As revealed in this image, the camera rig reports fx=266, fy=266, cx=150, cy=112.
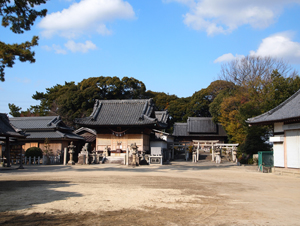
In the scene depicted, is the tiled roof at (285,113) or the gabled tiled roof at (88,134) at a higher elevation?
the tiled roof at (285,113)

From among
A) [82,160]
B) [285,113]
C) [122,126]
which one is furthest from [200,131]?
[285,113]

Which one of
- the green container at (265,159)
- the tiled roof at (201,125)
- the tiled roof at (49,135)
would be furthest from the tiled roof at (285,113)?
the tiled roof at (201,125)

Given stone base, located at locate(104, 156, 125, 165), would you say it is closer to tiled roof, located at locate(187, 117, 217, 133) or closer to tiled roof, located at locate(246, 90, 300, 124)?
tiled roof, located at locate(246, 90, 300, 124)

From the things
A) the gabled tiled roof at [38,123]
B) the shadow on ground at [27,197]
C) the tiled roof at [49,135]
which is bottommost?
the shadow on ground at [27,197]

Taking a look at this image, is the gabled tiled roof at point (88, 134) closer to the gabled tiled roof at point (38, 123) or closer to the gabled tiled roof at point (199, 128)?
the gabled tiled roof at point (38, 123)

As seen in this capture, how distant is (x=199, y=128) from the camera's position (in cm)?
4581

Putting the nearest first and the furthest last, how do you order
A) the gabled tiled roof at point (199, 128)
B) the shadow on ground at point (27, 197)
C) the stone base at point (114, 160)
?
the shadow on ground at point (27, 197) < the stone base at point (114, 160) < the gabled tiled roof at point (199, 128)

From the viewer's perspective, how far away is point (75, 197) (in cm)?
804

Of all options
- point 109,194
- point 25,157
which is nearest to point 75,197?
point 109,194

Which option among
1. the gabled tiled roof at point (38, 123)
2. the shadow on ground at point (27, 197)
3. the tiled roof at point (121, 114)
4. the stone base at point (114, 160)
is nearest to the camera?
the shadow on ground at point (27, 197)

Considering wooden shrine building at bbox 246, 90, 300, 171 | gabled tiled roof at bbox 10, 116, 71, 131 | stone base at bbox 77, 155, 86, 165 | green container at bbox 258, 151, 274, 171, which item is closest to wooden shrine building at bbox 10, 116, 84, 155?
gabled tiled roof at bbox 10, 116, 71, 131

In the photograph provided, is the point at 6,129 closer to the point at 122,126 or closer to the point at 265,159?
the point at 122,126

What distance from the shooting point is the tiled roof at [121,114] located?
94.0 ft

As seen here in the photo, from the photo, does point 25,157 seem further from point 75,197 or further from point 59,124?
point 75,197
